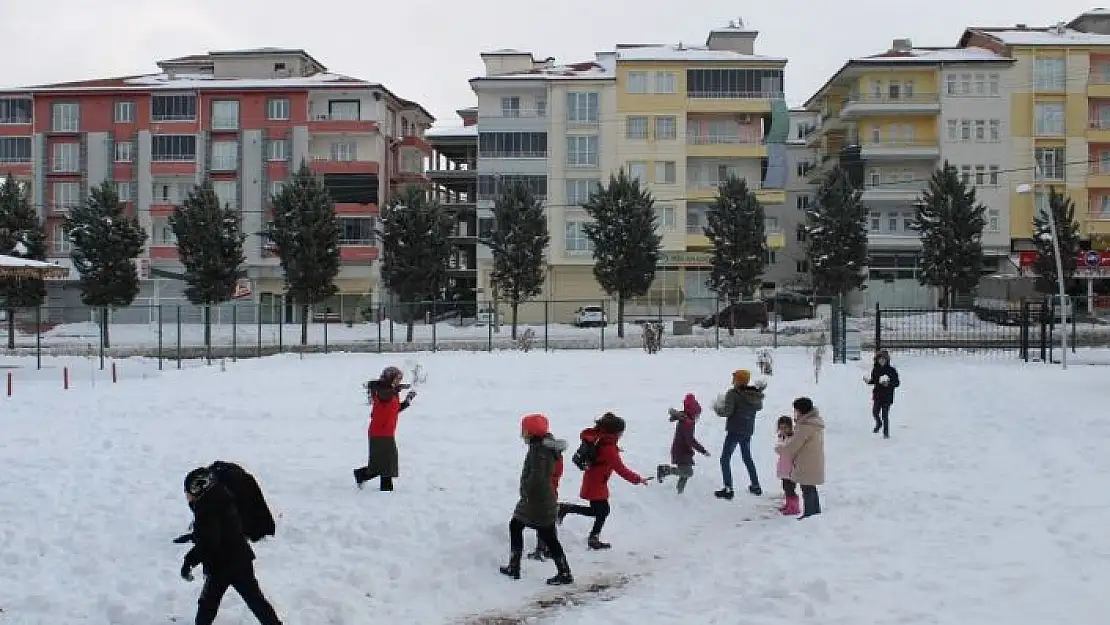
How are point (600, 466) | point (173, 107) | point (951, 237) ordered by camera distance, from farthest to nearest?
point (173, 107) → point (951, 237) → point (600, 466)

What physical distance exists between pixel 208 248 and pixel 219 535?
46.9 metres

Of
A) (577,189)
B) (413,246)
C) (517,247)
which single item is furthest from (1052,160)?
(413,246)

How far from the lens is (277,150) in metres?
67.7

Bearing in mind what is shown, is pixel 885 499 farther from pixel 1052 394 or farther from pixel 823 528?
pixel 1052 394

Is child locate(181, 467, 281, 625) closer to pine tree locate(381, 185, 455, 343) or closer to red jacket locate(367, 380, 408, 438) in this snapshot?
red jacket locate(367, 380, 408, 438)

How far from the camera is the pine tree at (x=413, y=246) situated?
52156 millimetres

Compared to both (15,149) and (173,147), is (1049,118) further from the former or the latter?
(15,149)

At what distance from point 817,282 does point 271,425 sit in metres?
43.0

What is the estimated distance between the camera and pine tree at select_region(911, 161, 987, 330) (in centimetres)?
5491

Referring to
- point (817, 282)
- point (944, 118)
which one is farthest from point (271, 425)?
point (944, 118)

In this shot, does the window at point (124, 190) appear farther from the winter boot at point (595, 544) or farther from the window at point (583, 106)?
the winter boot at point (595, 544)

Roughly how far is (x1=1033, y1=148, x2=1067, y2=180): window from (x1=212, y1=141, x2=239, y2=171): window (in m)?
47.9

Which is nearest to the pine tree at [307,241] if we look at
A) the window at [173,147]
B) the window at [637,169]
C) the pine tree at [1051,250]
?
the window at [173,147]

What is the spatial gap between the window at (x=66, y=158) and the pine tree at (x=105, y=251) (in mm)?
17839
